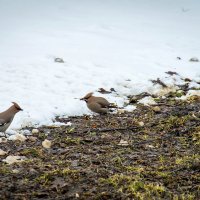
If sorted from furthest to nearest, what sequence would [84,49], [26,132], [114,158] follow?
[84,49] → [26,132] → [114,158]

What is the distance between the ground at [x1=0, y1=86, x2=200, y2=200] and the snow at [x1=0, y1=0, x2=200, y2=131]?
98 cm

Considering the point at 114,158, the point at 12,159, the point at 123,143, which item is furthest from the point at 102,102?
the point at 12,159

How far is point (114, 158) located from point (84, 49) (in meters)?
6.94

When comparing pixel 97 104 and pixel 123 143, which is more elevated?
pixel 123 143

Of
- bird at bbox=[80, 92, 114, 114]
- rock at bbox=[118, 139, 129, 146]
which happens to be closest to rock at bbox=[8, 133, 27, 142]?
rock at bbox=[118, 139, 129, 146]

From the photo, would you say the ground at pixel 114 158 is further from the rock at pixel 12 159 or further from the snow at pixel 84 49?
the snow at pixel 84 49

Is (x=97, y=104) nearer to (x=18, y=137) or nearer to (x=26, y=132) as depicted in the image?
(x=26, y=132)

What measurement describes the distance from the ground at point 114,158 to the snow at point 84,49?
3.21 ft

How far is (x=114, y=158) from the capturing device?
584 centimetres

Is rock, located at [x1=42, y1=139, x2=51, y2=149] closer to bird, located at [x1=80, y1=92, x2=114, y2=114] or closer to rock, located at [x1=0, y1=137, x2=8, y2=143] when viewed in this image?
rock, located at [x1=0, y1=137, x2=8, y2=143]

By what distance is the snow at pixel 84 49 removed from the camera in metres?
9.04

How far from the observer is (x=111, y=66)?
11.4m

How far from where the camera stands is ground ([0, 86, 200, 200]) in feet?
15.3

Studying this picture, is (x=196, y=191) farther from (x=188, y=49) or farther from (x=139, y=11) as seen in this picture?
(x=139, y=11)
